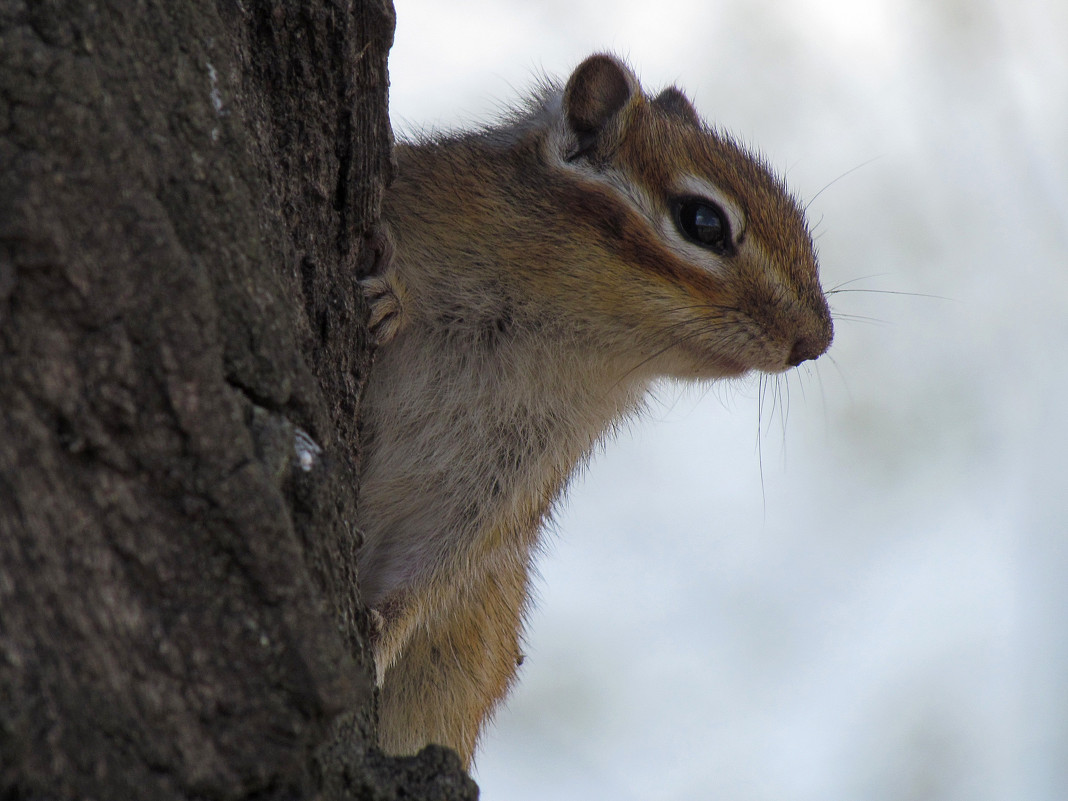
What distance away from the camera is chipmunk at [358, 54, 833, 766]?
10.1 ft

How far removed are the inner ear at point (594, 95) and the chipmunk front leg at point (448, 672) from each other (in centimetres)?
151

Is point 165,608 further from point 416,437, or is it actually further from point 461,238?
point 461,238

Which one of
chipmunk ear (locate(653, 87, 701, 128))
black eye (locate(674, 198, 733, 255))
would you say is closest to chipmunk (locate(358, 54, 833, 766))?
black eye (locate(674, 198, 733, 255))

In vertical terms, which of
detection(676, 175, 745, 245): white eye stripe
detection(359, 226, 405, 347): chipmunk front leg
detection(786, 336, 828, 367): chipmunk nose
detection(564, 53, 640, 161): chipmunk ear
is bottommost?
detection(359, 226, 405, 347): chipmunk front leg

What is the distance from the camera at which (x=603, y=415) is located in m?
3.52

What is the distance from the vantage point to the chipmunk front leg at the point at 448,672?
11.2ft

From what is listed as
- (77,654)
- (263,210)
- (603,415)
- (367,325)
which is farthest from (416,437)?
(77,654)

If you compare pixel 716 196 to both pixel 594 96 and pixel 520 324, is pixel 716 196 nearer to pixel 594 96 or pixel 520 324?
pixel 594 96

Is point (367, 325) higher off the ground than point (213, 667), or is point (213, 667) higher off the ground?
point (367, 325)

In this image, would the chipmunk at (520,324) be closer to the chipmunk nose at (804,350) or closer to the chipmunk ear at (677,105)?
the chipmunk nose at (804,350)

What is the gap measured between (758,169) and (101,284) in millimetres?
2724

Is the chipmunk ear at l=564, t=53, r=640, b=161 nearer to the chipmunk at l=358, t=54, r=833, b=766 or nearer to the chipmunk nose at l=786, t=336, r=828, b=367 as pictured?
the chipmunk at l=358, t=54, r=833, b=766

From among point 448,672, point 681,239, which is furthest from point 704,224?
point 448,672

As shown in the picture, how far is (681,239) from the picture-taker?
3180mm
